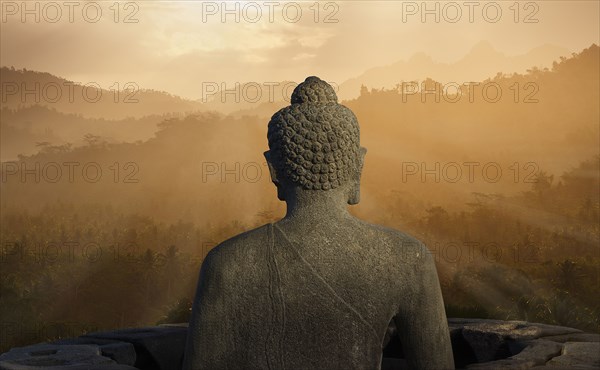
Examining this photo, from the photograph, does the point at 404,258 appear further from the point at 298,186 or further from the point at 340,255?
the point at 298,186

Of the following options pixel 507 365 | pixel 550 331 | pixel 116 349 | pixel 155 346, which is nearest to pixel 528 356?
pixel 507 365

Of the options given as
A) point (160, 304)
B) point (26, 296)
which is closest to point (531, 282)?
point (160, 304)

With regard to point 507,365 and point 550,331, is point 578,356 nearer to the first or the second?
point 507,365

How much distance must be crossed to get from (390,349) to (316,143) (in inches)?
125

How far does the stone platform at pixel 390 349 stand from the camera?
18.9 ft

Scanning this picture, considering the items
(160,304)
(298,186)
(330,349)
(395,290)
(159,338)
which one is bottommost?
(160,304)

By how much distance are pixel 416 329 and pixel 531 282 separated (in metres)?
14.2

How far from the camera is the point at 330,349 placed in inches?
189

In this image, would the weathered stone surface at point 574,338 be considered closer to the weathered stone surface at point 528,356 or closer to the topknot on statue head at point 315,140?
the weathered stone surface at point 528,356

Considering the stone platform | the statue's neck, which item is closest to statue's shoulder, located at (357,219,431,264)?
the statue's neck

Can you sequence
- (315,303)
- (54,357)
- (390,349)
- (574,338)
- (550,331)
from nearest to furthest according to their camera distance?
(315,303) < (54,357) < (574,338) < (550,331) < (390,349)

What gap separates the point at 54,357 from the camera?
6.30 meters

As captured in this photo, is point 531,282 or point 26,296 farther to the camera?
point 26,296

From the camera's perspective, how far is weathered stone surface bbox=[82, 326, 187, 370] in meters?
7.20
